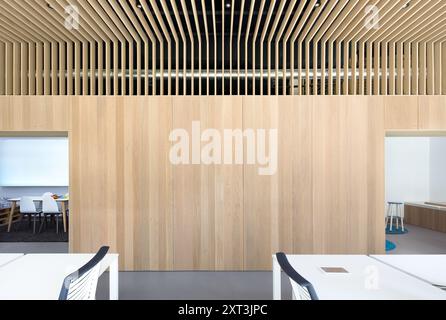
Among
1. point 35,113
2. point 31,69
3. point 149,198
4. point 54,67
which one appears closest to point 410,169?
point 149,198

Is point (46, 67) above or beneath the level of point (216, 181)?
above

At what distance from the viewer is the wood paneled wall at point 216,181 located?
388 centimetres

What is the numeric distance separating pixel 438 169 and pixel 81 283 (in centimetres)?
899

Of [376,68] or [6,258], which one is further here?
[376,68]

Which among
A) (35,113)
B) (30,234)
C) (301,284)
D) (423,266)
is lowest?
(30,234)

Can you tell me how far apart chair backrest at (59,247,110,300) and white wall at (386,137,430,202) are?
8.23 m

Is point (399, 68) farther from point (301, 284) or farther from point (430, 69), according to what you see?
point (301, 284)

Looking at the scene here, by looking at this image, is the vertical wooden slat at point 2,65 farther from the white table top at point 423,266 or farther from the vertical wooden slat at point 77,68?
the white table top at point 423,266

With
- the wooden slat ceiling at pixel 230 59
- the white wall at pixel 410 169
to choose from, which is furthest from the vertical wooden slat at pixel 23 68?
the white wall at pixel 410 169

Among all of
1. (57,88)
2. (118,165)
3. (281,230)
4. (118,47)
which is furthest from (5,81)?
(281,230)

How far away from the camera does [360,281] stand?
1.84 metres

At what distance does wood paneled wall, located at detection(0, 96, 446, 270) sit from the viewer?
153 inches

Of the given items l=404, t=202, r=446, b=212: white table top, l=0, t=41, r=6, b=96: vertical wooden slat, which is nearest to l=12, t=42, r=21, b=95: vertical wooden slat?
l=0, t=41, r=6, b=96: vertical wooden slat

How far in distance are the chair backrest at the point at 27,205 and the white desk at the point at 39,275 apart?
4998 millimetres
